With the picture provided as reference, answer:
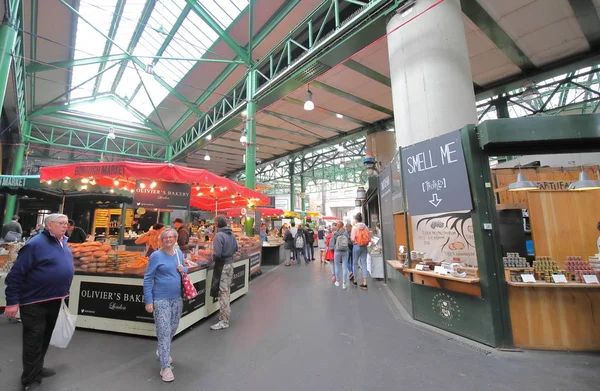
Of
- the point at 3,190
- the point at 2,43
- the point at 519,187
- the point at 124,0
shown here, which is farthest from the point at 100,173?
the point at 124,0

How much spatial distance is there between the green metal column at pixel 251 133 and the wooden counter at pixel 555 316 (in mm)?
7359

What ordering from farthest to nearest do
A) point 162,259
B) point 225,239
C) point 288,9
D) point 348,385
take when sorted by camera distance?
1. point 288,9
2. point 225,239
3. point 162,259
4. point 348,385

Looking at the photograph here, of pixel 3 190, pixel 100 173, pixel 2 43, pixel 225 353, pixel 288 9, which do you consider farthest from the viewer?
pixel 3 190

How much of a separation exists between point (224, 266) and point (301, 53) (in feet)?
26.4

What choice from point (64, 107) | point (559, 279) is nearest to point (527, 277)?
point (559, 279)

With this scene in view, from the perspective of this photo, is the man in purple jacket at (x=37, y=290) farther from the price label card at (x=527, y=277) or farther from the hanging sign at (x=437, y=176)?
the price label card at (x=527, y=277)

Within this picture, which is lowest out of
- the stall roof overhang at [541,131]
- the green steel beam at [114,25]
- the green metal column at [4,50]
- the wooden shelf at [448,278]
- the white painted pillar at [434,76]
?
the wooden shelf at [448,278]

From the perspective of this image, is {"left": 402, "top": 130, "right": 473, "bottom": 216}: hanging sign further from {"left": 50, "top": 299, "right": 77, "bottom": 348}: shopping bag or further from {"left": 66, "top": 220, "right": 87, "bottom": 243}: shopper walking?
{"left": 66, "top": 220, "right": 87, "bottom": 243}: shopper walking

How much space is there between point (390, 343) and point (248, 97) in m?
8.89

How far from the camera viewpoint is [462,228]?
4.05 meters

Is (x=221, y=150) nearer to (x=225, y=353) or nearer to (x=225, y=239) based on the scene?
(x=225, y=239)

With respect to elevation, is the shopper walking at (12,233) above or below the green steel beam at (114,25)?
below

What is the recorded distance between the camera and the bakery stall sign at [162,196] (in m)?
4.96

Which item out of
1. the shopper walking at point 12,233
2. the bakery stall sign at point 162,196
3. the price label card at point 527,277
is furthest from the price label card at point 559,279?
the shopper walking at point 12,233
